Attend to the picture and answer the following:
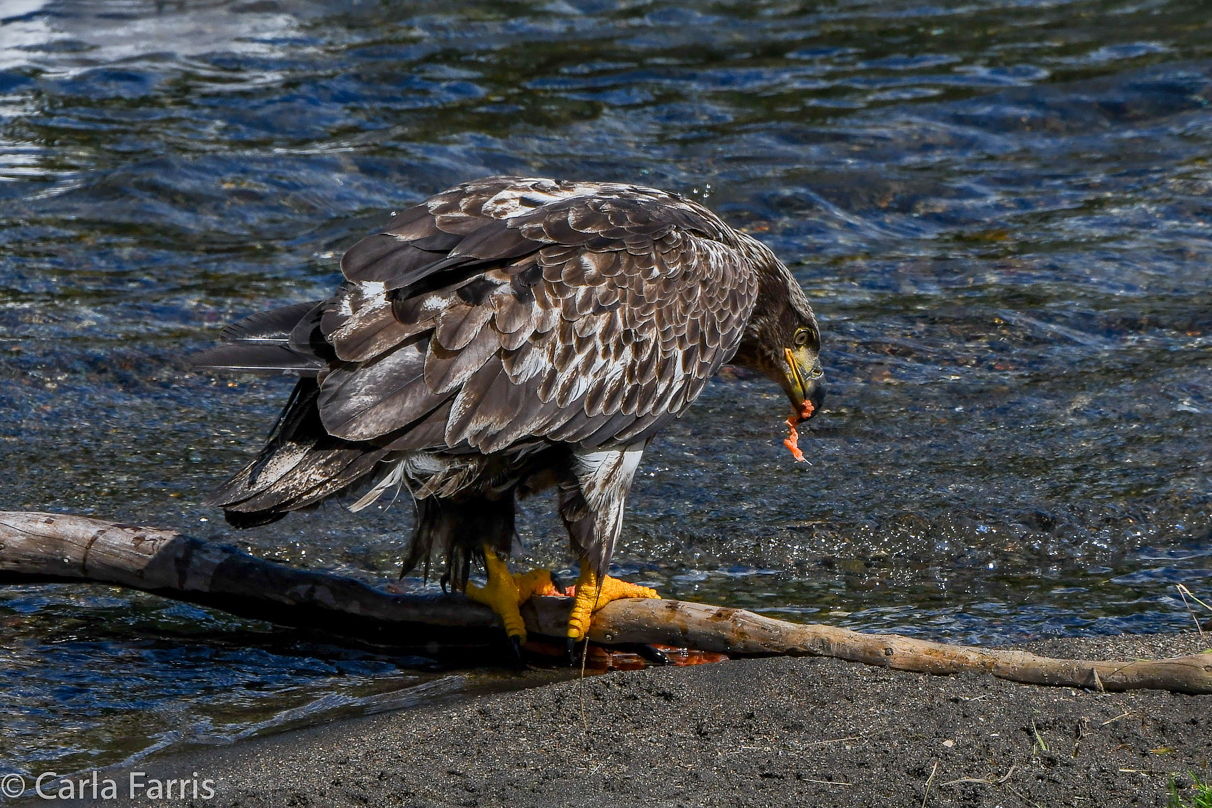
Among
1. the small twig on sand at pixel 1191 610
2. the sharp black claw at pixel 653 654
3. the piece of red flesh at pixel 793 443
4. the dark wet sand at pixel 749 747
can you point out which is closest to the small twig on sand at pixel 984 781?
the dark wet sand at pixel 749 747

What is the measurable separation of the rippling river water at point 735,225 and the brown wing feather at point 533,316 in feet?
3.00

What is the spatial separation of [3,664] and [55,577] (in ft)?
1.14

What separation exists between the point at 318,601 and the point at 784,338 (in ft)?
7.30

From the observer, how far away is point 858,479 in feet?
20.5

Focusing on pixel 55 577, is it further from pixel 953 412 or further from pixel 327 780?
pixel 953 412

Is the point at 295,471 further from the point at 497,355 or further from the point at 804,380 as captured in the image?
the point at 804,380

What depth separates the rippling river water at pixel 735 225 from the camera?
511 centimetres

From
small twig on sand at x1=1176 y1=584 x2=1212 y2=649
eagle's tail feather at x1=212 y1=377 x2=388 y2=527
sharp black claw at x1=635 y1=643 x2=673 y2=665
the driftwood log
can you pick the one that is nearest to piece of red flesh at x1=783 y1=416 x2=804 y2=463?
sharp black claw at x1=635 y1=643 x2=673 y2=665

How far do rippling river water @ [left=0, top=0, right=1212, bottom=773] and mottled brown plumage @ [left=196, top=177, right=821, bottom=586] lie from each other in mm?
718

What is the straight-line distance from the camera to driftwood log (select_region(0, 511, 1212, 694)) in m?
4.33

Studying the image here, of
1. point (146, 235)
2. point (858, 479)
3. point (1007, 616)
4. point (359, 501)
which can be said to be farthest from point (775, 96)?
point (359, 501)

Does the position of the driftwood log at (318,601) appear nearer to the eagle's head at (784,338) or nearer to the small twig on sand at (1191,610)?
the small twig on sand at (1191,610)

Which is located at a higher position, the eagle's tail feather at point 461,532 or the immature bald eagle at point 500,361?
the immature bald eagle at point 500,361

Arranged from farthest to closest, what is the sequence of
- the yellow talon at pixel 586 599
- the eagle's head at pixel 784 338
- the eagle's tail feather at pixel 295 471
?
the eagle's head at pixel 784 338
the yellow talon at pixel 586 599
the eagle's tail feather at pixel 295 471
